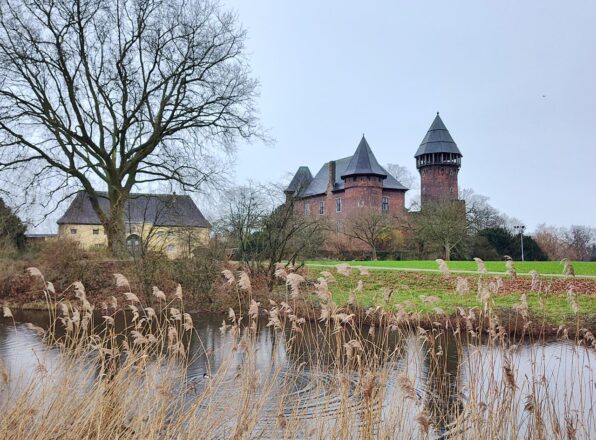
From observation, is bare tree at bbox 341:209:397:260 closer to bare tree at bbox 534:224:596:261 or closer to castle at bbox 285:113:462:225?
castle at bbox 285:113:462:225

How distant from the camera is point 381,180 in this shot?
4991cm

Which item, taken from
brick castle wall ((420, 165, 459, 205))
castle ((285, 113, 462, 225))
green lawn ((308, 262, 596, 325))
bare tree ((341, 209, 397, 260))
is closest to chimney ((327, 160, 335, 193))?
castle ((285, 113, 462, 225))

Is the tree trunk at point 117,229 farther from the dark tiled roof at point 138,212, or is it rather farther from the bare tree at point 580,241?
the bare tree at point 580,241

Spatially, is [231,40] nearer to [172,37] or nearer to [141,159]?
[172,37]

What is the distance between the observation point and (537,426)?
345 centimetres

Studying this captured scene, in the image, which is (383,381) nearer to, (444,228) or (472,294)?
(472,294)

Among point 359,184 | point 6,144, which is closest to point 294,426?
point 6,144

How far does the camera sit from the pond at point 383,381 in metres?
3.57

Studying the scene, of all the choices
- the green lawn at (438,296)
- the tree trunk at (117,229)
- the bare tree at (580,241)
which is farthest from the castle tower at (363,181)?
the tree trunk at (117,229)

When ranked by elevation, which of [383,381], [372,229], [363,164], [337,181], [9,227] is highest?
[363,164]

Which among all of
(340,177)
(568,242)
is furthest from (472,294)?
(568,242)

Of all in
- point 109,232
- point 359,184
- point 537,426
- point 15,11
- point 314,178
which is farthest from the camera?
point 314,178

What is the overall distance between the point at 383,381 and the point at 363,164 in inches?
1841

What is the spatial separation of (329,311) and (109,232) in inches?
701
